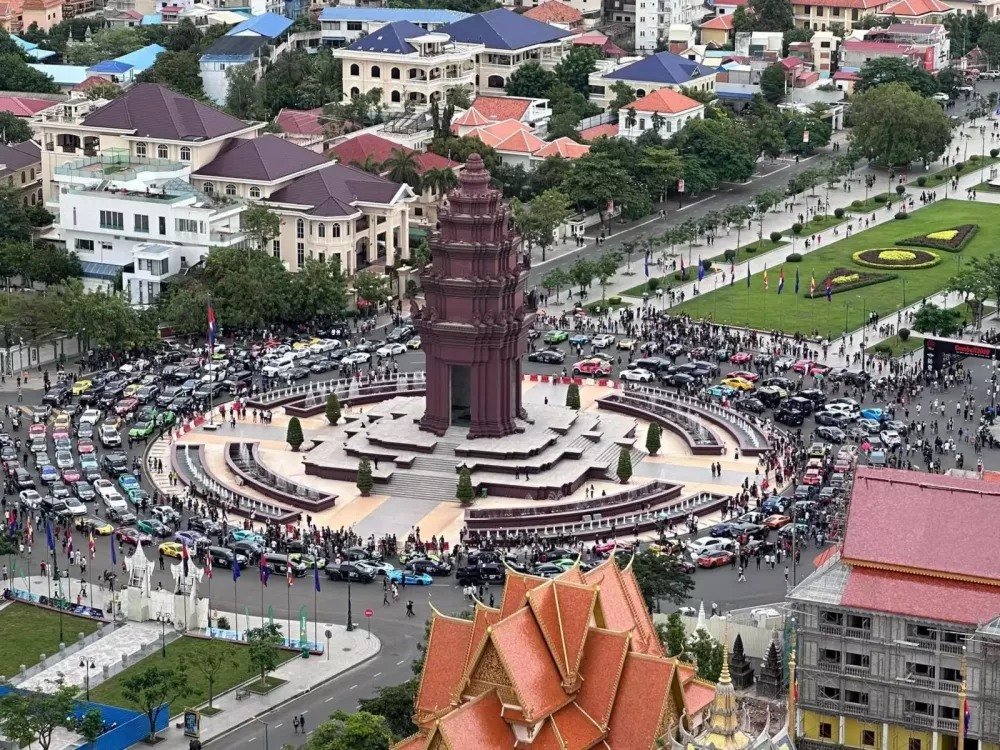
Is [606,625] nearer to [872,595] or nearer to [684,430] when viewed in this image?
[872,595]

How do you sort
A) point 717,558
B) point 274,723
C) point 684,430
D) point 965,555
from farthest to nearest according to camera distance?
1. point 684,430
2. point 717,558
3. point 274,723
4. point 965,555

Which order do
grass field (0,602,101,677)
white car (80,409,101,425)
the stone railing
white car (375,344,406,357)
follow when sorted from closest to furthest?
grass field (0,602,101,677) → the stone railing → white car (80,409,101,425) → white car (375,344,406,357)

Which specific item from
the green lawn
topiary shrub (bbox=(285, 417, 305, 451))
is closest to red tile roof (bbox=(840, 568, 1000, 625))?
the green lawn

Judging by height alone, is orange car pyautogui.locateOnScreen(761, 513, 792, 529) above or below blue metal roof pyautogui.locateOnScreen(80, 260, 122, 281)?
below

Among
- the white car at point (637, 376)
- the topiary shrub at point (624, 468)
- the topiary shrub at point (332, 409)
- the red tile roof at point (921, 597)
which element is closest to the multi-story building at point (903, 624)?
the red tile roof at point (921, 597)

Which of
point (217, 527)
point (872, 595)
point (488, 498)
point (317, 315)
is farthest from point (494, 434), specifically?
point (872, 595)

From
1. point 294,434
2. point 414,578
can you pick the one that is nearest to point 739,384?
point 294,434

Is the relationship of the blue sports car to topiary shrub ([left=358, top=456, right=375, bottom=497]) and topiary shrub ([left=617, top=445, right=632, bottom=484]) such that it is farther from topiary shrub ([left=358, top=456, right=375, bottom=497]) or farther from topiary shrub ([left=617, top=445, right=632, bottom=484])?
topiary shrub ([left=617, top=445, right=632, bottom=484])
